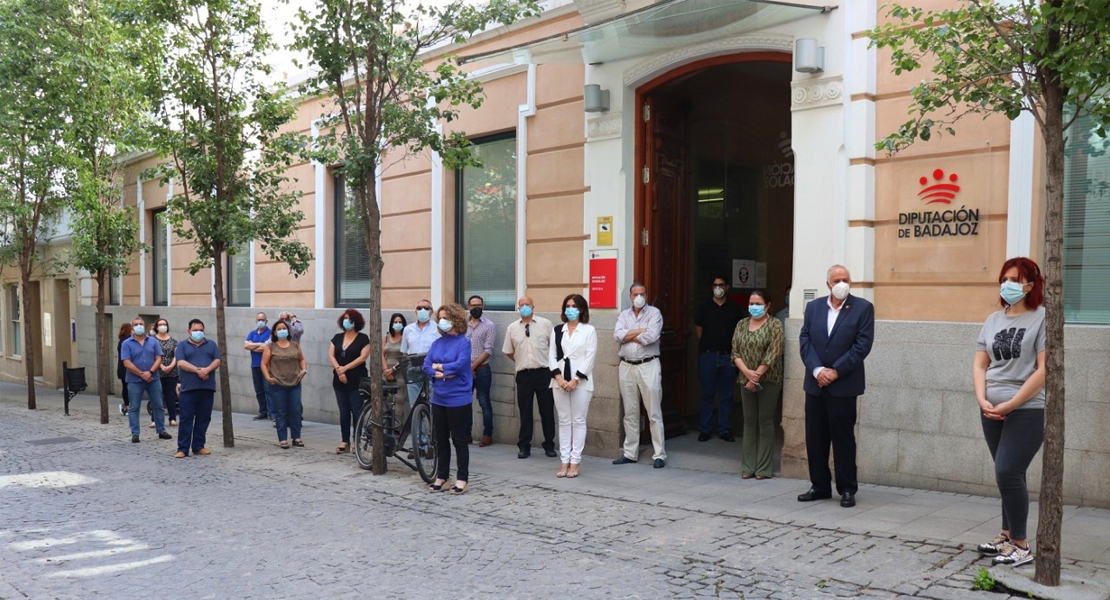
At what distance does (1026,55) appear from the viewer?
17.1ft

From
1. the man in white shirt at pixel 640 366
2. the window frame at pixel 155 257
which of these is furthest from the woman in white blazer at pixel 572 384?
the window frame at pixel 155 257

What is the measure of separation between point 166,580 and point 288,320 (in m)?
7.81

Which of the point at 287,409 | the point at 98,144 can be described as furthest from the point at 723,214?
the point at 98,144

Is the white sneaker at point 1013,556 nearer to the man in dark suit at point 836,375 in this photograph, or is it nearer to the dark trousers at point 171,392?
the man in dark suit at point 836,375

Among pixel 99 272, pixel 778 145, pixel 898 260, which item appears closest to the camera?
pixel 898 260

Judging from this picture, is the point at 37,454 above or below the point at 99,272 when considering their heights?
below

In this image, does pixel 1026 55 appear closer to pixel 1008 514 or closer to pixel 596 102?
pixel 1008 514

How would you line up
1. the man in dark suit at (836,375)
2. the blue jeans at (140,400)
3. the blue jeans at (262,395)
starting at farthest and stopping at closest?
the blue jeans at (262,395), the blue jeans at (140,400), the man in dark suit at (836,375)

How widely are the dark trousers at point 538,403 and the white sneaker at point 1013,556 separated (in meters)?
5.60

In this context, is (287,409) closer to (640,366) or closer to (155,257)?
(640,366)

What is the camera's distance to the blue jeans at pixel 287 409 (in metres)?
11.6

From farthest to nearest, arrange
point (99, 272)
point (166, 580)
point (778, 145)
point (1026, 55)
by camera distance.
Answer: point (99, 272) < point (778, 145) < point (166, 580) < point (1026, 55)

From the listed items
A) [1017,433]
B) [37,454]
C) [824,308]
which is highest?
[824,308]

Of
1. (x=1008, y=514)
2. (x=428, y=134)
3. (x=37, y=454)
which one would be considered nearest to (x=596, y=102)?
(x=428, y=134)
